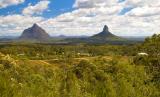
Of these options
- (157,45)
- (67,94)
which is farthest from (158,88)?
(157,45)

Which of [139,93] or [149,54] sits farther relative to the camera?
[149,54]

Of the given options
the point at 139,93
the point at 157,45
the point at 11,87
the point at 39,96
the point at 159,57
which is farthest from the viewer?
the point at 157,45

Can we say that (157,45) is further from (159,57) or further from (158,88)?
(158,88)

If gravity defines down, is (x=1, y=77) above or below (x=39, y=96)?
above

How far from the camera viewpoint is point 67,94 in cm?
1391

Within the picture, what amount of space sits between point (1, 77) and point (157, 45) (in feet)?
→ 119

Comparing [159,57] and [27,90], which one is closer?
[27,90]

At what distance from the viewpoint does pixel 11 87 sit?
1150cm

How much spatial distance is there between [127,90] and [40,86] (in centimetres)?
370

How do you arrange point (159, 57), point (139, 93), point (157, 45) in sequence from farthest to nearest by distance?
point (157, 45) → point (159, 57) → point (139, 93)

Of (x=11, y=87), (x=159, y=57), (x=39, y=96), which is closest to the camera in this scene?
(x=11, y=87)

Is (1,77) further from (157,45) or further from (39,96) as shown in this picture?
(157,45)

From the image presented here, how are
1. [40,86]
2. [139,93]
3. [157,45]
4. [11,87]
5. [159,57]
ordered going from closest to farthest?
[11,87] < [40,86] < [139,93] < [159,57] < [157,45]

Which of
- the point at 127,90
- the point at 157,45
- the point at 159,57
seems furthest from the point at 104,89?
the point at 157,45
